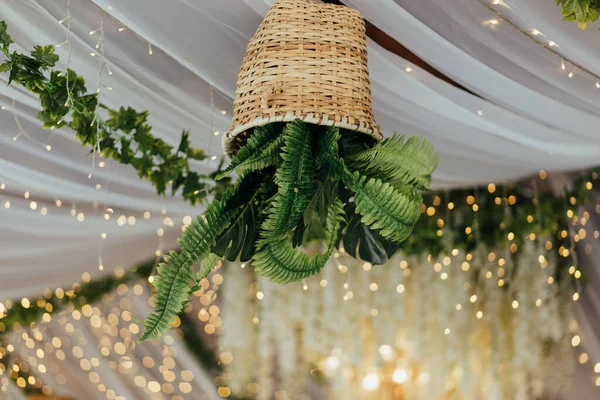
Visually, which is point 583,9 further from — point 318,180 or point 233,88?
point 233,88

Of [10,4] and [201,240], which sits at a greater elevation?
[10,4]

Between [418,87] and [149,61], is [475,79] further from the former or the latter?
[149,61]

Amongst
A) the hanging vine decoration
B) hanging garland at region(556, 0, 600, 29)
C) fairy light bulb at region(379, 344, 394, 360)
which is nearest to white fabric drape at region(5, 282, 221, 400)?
fairy light bulb at region(379, 344, 394, 360)

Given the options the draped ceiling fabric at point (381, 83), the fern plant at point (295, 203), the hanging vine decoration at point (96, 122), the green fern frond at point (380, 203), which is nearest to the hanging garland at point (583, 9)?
the draped ceiling fabric at point (381, 83)

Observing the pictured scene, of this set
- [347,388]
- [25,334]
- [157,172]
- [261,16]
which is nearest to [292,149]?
[261,16]

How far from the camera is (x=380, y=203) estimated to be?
96cm

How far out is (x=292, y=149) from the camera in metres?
0.99

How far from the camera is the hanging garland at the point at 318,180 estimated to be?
1.04 meters

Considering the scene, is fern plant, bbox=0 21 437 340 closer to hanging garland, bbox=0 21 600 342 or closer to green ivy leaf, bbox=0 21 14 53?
hanging garland, bbox=0 21 600 342

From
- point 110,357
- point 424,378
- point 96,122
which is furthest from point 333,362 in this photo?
point 96,122

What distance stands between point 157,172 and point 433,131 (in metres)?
0.83

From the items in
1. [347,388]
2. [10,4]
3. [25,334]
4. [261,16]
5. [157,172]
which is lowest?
[25,334]

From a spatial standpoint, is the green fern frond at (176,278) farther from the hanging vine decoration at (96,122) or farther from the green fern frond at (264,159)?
the hanging vine decoration at (96,122)

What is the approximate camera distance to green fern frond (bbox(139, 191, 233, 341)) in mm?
980
